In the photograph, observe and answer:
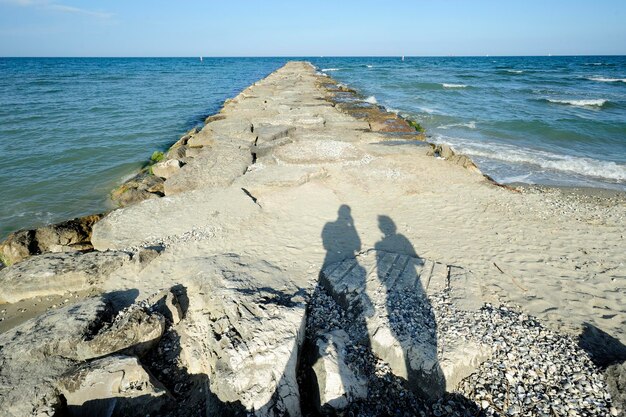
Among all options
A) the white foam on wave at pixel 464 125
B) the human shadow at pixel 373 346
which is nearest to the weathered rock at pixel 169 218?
the human shadow at pixel 373 346

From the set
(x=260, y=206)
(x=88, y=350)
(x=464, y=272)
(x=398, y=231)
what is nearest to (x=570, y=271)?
(x=464, y=272)

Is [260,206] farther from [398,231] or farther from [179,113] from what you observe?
[179,113]

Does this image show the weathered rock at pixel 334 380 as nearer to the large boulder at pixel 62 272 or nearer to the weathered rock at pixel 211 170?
the large boulder at pixel 62 272

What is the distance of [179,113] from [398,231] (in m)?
15.8

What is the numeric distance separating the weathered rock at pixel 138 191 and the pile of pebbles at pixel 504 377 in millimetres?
5166

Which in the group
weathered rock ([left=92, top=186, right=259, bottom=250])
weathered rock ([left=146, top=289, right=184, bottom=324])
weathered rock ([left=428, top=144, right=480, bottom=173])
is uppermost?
weathered rock ([left=428, top=144, right=480, bottom=173])

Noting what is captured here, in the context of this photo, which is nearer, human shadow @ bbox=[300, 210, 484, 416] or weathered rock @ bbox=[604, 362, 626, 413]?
weathered rock @ bbox=[604, 362, 626, 413]

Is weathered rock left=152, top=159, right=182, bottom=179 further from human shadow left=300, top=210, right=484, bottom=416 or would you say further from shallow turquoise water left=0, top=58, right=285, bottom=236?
human shadow left=300, top=210, right=484, bottom=416

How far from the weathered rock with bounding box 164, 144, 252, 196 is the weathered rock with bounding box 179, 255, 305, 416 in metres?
3.00

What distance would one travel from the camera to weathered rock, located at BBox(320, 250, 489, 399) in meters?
3.00

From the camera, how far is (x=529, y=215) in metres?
5.96

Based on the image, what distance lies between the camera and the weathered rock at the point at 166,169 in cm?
816

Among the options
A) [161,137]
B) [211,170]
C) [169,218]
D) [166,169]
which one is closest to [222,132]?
[166,169]

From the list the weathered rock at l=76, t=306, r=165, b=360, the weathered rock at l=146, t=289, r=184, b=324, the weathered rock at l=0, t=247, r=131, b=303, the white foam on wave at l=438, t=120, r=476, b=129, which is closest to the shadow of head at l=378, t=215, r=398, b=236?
the weathered rock at l=146, t=289, r=184, b=324
